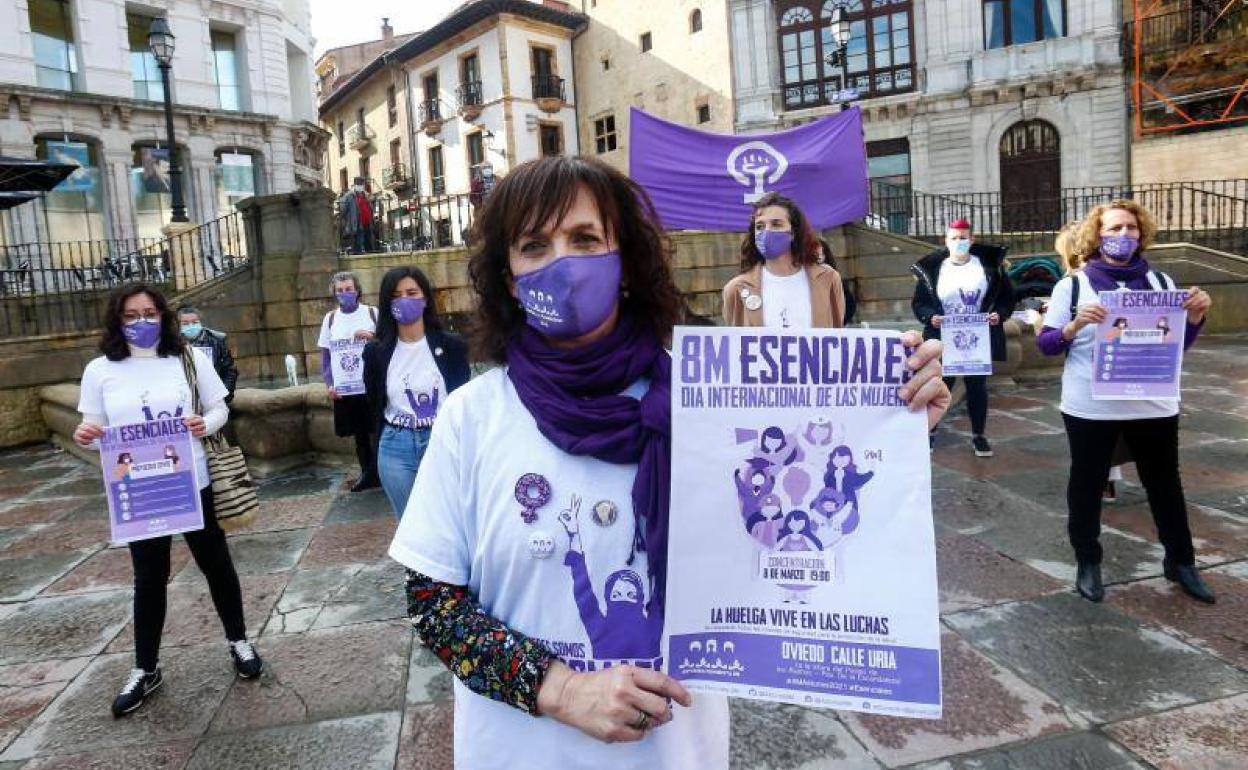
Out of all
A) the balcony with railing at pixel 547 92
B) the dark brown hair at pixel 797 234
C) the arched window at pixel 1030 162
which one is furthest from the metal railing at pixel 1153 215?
the balcony with railing at pixel 547 92

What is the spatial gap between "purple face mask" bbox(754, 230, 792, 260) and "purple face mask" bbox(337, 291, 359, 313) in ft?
12.2

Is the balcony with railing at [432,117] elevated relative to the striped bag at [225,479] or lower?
elevated

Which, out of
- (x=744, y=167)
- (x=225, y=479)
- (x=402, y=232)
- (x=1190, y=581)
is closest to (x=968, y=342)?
(x=1190, y=581)

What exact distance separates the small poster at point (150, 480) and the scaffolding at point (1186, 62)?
25598mm

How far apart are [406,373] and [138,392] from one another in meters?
1.25

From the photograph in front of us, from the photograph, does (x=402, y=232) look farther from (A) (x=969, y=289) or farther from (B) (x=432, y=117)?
(B) (x=432, y=117)

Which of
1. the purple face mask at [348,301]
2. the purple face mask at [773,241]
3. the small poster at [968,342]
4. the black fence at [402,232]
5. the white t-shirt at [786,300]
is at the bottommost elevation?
the small poster at [968,342]

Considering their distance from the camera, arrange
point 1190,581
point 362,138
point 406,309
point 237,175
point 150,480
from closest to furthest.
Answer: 1. point 150,480
2. point 1190,581
3. point 406,309
4. point 237,175
5. point 362,138

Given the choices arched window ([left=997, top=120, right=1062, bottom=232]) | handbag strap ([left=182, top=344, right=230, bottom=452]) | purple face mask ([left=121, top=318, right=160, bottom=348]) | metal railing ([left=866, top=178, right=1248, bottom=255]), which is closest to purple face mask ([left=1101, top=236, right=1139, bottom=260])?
handbag strap ([left=182, top=344, right=230, bottom=452])

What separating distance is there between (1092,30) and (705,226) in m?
22.2

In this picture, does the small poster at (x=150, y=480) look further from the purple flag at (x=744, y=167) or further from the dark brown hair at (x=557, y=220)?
the purple flag at (x=744, y=167)

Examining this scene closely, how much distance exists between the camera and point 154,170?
24.3 m

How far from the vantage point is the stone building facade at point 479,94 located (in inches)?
1396

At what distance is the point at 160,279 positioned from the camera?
1641cm
